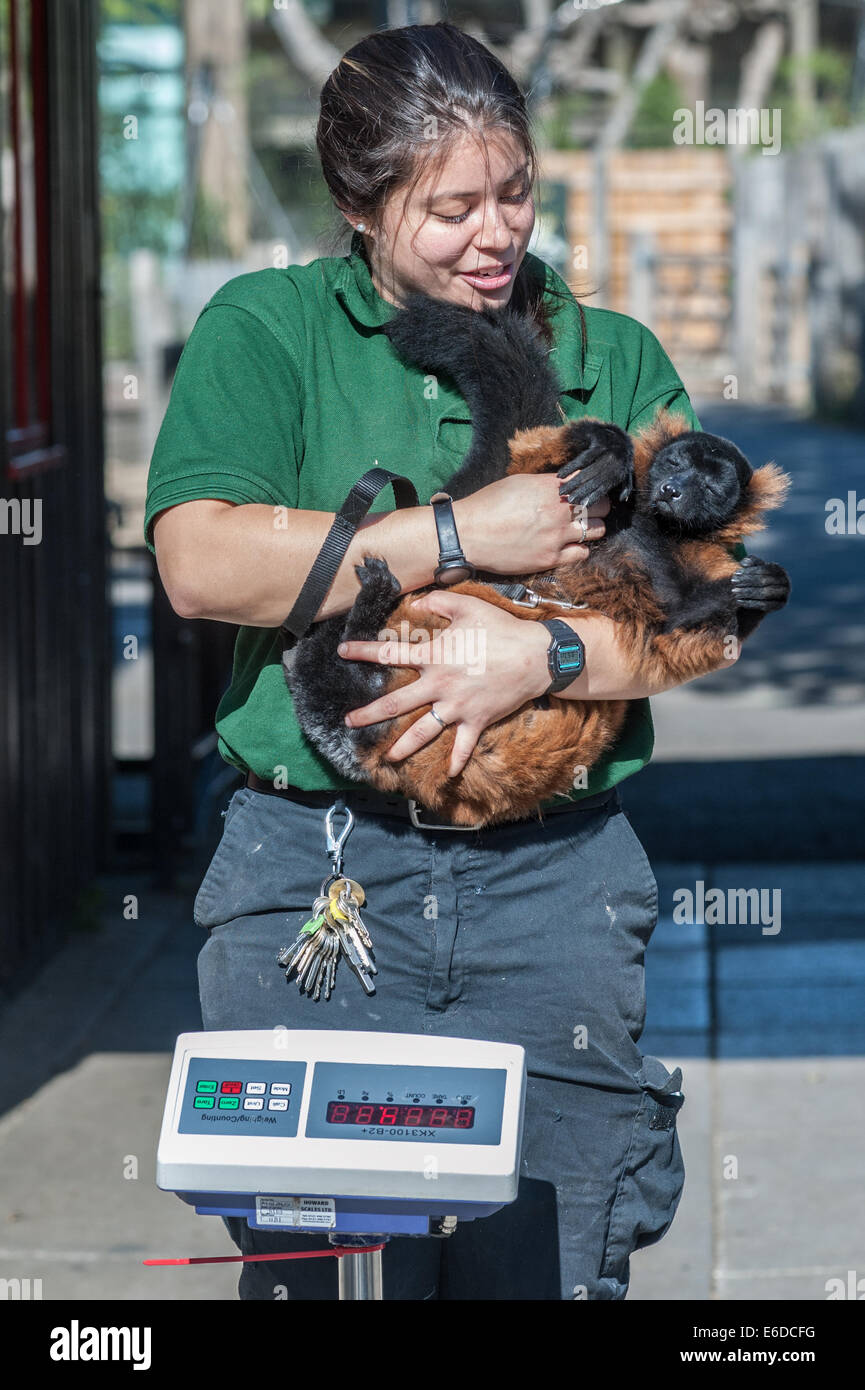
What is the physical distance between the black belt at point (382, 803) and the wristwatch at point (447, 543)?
32cm

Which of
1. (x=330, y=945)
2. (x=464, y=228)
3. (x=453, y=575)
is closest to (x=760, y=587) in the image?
(x=453, y=575)

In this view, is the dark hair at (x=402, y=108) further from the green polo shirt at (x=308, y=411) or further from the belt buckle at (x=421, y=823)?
the belt buckle at (x=421, y=823)

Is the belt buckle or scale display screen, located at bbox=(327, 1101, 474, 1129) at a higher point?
the belt buckle

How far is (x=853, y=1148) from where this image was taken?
4.45 metres

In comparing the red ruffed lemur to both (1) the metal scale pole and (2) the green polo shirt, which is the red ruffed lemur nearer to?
(2) the green polo shirt

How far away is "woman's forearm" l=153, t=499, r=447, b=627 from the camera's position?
6.95ft

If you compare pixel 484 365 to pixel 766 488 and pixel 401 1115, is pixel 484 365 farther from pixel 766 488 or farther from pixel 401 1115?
pixel 401 1115

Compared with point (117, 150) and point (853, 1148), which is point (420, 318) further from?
point (117, 150)

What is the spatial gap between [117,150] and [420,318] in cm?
1690

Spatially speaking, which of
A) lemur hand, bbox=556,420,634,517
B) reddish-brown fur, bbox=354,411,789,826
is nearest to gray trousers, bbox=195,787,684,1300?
reddish-brown fur, bbox=354,411,789,826

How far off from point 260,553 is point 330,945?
1.81 ft

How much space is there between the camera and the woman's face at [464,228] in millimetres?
2223

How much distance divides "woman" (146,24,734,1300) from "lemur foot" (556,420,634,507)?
0.12 feet
